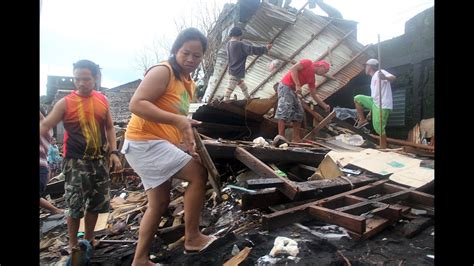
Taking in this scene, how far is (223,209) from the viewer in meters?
3.84

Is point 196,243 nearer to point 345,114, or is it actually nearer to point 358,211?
point 358,211

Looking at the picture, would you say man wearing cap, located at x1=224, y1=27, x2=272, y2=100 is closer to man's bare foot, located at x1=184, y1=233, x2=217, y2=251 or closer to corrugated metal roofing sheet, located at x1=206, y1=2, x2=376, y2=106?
corrugated metal roofing sheet, located at x1=206, y1=2, x2=376, y2=106

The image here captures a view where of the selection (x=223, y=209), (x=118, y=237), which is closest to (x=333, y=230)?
(x=223, y=209)

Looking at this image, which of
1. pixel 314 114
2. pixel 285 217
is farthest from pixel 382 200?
pixel 314 114

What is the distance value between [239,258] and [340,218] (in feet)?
3.23

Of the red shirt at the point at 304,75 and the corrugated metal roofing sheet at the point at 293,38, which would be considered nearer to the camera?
the red shirt at the point at 304,75

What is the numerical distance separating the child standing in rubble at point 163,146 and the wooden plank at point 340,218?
1196 mm

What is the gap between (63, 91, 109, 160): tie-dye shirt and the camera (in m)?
2.99

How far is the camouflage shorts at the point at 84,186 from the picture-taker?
9.77ft

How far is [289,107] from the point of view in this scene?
616 cm

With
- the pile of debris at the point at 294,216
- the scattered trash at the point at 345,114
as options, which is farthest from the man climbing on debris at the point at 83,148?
the scattered trash at the point at 345,114

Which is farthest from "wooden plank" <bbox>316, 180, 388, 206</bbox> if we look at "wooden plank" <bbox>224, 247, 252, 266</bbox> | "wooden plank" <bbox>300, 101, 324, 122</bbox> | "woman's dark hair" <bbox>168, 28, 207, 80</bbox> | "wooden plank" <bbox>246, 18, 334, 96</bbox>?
"wooden plank" <bbox>246, 18, 334, 96</bbox>

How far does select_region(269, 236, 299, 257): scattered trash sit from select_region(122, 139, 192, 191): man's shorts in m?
0.99

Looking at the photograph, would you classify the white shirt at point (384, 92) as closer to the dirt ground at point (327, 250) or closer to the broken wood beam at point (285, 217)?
the dirt ground at point (327, 250)
